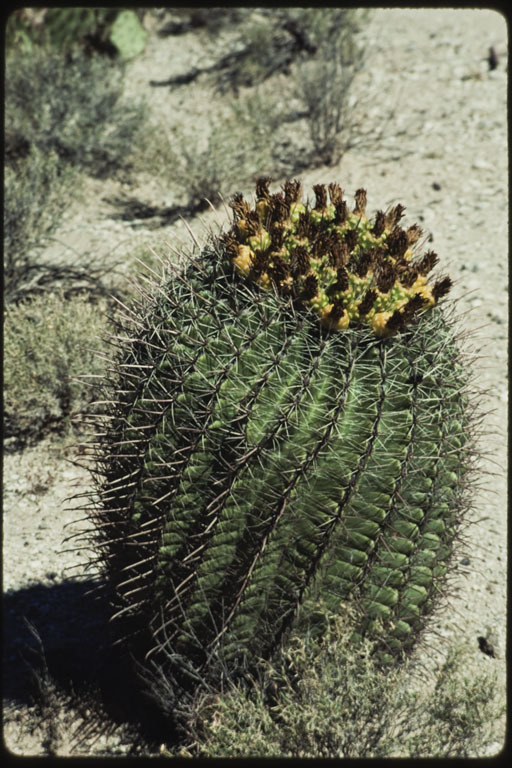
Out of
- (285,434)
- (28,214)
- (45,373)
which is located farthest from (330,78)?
(285,434)

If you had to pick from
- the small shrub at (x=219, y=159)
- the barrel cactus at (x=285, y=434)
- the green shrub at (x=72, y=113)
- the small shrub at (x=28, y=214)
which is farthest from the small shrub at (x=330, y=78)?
the barrel cactus at (x=285, y=434)

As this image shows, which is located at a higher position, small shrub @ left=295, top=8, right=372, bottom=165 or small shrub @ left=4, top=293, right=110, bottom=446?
small shrub @ left=295, top=8, right=372, bottom=165

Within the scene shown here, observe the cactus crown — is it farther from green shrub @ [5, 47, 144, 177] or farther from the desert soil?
green shrub @ [5, 47, 144, 177]

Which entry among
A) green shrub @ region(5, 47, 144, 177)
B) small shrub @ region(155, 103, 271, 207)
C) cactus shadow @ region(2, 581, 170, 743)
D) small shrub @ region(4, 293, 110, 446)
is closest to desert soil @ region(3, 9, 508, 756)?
cactus shadow @ region(2, 581, 170, 743)

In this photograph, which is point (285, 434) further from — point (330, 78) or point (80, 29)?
point (80, 29)

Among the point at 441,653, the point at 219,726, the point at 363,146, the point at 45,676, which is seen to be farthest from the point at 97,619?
the point at 363,146

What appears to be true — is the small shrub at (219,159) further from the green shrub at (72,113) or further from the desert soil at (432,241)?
the green shrub at (72,113)
